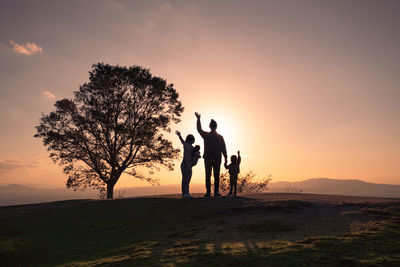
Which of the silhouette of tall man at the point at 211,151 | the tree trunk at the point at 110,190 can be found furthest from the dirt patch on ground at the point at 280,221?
the tree trunk at the point at 110,190

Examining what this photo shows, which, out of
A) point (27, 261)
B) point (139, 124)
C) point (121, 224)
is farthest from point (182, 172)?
point (139, 124)

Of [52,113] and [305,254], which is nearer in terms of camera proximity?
[305,254]

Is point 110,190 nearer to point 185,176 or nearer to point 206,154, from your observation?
point 185,176

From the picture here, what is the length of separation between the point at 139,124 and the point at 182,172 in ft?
38.8

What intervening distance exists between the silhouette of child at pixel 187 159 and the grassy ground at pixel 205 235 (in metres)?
1.48

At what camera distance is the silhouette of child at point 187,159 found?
43.8ft

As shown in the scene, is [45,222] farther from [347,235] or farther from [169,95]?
[169,95]

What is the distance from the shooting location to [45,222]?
1036cm

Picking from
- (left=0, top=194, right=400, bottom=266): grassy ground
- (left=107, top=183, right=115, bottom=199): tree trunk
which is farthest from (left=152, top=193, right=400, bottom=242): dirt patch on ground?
(left=107, top=183, right=115, bottom=199): tree trunk

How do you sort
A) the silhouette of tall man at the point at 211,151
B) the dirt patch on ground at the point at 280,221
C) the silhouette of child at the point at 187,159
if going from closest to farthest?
the dirt patch on ground at the point at 280,221 < the silhouette of child at the point at 187,159 < the silhouette of tall man at the point at 211,151

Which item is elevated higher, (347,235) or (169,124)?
(169,124)

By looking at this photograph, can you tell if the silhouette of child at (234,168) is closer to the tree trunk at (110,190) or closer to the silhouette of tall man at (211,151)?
the silhouette of tall man at (211,151)

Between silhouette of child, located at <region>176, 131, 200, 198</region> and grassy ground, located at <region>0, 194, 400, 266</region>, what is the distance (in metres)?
1.48

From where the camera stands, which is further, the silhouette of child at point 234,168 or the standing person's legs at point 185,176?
the silhouette of child at point 234,168
